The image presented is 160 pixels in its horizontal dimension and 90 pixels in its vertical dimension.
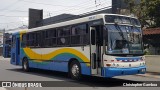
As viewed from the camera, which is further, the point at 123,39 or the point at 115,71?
the point at 123,39

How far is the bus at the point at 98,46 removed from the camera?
13.6 metres

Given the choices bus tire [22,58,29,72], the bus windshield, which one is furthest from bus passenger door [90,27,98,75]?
bus tire [22,58,29,72]

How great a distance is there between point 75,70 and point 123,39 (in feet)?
10.5

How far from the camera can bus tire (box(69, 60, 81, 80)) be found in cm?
1556

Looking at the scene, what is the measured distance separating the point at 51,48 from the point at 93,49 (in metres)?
4.46

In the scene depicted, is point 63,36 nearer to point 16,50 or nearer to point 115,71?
point 115,71

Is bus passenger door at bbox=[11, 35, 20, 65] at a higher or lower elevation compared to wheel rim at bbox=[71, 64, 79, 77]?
higher

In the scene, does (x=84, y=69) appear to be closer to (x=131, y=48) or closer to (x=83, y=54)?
(x=83, y=54)

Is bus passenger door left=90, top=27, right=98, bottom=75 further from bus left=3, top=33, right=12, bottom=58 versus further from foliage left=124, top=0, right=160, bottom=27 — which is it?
bus left=3, top=33, right=12, bottom=58

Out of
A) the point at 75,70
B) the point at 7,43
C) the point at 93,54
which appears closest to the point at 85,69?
the point at 93,54

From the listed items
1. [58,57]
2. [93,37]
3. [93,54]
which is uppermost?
[93,37]

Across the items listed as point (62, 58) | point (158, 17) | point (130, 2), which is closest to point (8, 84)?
point (62, 58)

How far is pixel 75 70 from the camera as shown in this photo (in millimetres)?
15773

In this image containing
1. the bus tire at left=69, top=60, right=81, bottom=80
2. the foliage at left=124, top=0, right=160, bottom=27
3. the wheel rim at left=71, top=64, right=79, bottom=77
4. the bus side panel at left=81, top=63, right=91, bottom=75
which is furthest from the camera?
the foliage at left=124, top=0, right=160, bottom=27
